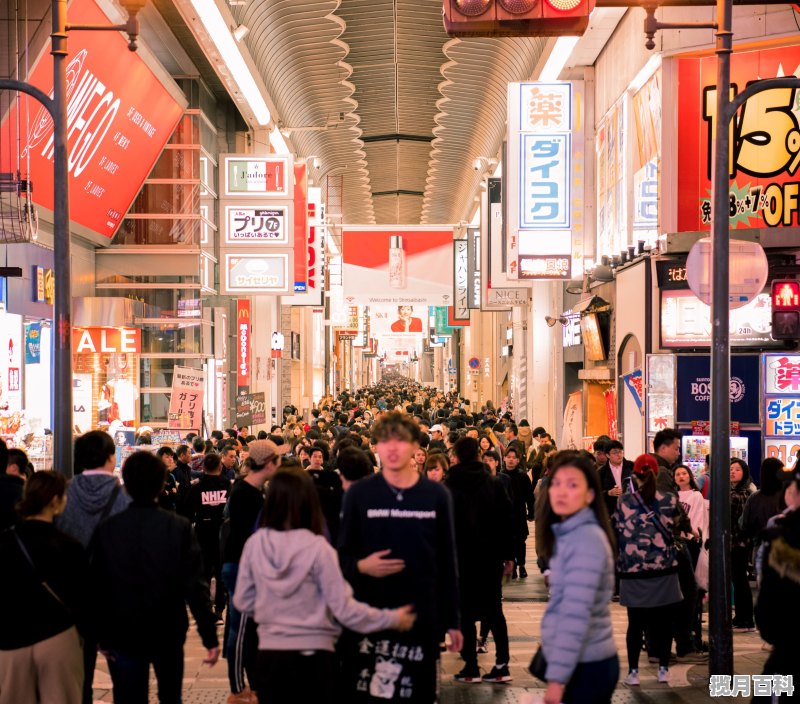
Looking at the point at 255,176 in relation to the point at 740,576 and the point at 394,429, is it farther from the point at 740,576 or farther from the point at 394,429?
the point at 394,429

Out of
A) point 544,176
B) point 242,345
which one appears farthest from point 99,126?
point 242,345

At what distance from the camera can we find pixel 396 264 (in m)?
29.3

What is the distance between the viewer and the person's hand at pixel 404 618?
4652mm

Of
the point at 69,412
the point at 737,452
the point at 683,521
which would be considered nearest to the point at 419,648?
the point at 683,521

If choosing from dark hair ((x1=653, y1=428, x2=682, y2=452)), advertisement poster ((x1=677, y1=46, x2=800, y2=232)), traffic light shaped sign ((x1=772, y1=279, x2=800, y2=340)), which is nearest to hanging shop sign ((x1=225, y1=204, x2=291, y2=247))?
advertisement poster ((x1=677, y1=46, x2=800, y2=232))

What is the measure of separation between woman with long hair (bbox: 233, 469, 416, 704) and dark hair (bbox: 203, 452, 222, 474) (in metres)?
5.48

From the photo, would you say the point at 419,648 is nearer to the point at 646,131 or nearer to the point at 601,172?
the point at 646,131

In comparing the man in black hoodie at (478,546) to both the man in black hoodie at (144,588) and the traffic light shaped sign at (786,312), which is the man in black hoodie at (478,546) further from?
the traffic light shaped sign at (786,312)

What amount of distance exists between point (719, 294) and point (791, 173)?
27.0ft

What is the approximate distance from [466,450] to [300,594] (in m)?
3.35

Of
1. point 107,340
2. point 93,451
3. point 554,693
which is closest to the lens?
point 554,693

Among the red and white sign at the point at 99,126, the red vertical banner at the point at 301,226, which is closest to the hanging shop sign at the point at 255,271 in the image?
the red and white sign at the point at 99,126

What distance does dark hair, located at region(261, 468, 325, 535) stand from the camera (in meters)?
4.46

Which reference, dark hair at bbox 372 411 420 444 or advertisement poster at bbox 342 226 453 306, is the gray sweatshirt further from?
advertisement poster at bbox 342 226 453 306
